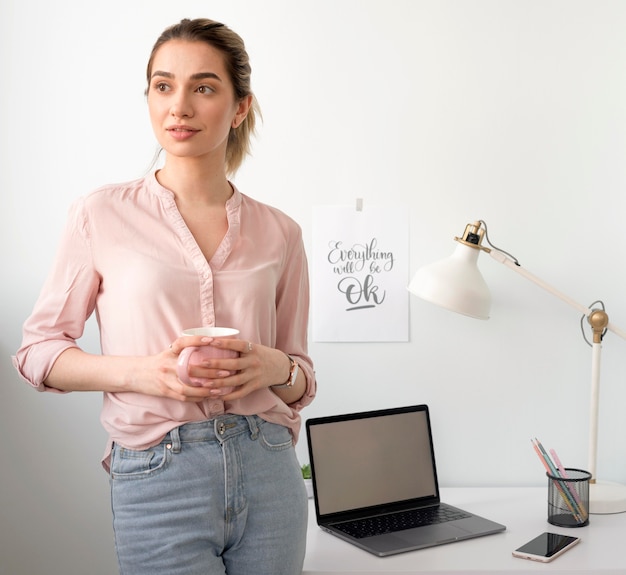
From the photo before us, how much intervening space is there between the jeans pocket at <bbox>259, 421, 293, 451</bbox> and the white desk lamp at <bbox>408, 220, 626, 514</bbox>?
56 centimetres

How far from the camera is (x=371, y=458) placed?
1575 millimetres

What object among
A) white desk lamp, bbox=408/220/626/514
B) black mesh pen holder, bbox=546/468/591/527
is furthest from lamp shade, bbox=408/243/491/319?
black mesh pen holder, bbox=546/468/591/527

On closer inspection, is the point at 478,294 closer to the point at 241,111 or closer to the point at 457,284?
the point at 457,284

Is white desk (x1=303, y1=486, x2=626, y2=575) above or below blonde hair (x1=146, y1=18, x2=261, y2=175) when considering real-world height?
below

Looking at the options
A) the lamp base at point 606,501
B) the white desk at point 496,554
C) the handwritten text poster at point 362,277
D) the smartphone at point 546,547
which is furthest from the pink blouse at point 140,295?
the lamp base at point 606,501

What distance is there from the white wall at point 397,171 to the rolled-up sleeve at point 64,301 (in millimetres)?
676

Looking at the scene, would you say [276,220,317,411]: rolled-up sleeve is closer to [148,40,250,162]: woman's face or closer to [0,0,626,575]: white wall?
[148,40,250,162]: woman's face

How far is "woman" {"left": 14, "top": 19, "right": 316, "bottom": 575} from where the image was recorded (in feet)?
3.23

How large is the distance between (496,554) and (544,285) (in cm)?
55

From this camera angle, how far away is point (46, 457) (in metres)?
1.73

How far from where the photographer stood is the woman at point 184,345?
0.98 metres

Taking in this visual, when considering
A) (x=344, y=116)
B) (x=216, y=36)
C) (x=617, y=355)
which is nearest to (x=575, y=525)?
(x=617, y=355)

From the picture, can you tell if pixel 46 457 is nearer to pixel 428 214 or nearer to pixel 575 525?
pixel 428 214

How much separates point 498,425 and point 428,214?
1.63 ft
